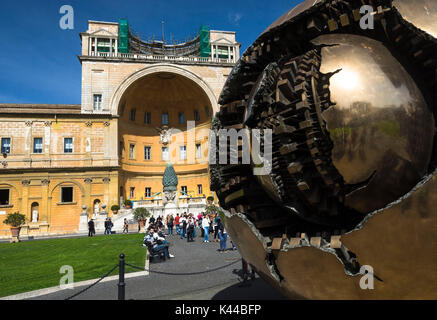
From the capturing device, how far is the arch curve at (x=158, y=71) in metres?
31.9

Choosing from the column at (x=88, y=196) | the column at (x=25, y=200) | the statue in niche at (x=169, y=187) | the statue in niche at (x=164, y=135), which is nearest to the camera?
the statue in niche at (x=169, y=187)

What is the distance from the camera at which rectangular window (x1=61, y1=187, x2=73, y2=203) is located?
30903mm

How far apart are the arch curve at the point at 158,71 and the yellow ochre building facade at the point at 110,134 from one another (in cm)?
10

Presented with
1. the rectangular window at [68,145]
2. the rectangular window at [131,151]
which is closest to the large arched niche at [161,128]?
the rectangular window at [131,151]

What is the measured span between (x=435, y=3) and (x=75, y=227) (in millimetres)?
33437

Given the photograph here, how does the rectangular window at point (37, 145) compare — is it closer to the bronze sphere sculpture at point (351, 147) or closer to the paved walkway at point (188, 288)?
the paved walkway at point (188, 288)

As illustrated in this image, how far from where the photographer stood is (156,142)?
38.1 metres

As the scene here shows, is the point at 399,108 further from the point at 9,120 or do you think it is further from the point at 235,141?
the point at 9,120

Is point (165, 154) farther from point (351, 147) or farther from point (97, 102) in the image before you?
point (351, 147)

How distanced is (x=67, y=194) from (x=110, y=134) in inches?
291

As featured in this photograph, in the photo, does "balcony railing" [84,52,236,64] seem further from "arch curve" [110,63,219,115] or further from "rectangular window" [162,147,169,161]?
"rectangular window" [162,147,169,161]

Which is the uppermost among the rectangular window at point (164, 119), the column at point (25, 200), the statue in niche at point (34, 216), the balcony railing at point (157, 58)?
the balcony railing at point (157, 58)

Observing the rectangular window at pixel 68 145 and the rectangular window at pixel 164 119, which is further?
the rectangular window at pixel 164 119

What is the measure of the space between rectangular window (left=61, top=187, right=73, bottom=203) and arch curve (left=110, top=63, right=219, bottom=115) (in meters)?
8.92
